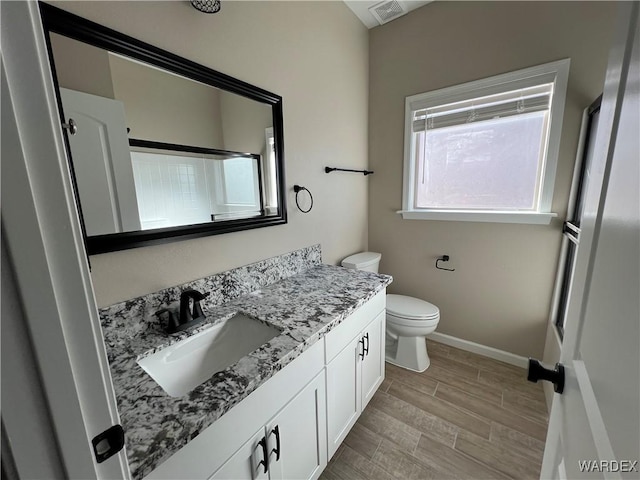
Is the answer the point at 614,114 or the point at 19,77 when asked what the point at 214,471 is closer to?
the point at 19,77

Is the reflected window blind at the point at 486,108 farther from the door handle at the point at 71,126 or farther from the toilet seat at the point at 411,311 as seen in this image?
the door handle at the point at 71,126

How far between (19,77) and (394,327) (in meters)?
2.09

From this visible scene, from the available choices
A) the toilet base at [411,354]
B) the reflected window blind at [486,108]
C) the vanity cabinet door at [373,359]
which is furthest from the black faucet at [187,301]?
the reflected window blind at [486,108]

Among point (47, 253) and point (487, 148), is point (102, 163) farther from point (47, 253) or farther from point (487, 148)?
point (487, 148)

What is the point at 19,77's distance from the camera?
0.27m

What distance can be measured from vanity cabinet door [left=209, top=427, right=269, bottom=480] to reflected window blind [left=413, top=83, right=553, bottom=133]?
2288mm

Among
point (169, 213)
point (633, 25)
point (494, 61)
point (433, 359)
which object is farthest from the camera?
point (433, 359)

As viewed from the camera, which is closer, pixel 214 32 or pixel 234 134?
pixel 214 32

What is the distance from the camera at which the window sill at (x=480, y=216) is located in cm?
176

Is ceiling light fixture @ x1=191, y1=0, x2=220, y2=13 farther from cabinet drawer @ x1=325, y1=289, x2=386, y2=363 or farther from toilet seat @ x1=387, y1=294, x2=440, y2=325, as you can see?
toilet seat @ x1=387, y1=294, x2=440, y2=325

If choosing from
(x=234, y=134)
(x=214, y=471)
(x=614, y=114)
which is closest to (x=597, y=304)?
(x=614, y=114)

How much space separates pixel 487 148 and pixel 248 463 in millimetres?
2333

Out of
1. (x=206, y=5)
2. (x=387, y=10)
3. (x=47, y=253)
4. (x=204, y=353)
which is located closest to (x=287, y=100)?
(x=206, y=5)

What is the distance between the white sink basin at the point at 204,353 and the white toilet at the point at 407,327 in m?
1.11
